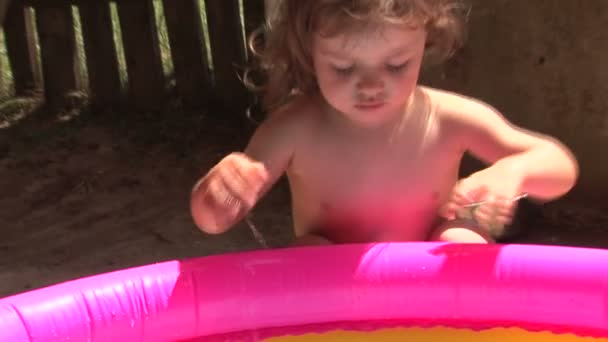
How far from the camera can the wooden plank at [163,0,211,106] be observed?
11.0 ft

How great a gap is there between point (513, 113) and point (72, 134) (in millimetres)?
1421

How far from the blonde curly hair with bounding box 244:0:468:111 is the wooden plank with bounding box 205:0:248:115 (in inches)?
59.1

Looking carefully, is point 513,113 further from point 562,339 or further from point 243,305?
point 243,305

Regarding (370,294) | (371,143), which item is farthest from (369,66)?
(370,294)

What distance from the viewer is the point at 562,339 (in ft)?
4.99

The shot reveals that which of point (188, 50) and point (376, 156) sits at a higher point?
point (188, 50)

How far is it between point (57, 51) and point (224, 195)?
214 cm

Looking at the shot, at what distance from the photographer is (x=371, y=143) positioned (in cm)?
164

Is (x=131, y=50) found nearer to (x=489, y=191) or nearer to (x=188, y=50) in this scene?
(x=188, y=50)

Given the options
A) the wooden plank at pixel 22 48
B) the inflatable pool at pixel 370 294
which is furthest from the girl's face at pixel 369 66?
the wooden plank at pixel 22 48

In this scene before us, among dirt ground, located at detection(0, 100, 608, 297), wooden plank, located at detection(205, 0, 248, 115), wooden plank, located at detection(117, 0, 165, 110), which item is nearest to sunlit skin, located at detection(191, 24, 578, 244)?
dirt ground, located at detection(0, 100, 608, 297)

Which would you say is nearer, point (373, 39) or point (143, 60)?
point (373, 39)

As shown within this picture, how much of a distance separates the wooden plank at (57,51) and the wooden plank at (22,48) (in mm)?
58

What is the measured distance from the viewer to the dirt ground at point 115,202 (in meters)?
2.38
